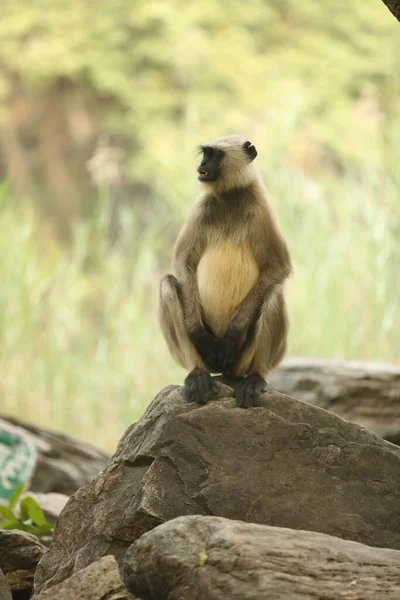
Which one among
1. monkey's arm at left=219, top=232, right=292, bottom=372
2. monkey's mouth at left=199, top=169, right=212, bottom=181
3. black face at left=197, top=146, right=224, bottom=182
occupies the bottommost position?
monkey's arm at left=219, top=232, right=292, bottom=372

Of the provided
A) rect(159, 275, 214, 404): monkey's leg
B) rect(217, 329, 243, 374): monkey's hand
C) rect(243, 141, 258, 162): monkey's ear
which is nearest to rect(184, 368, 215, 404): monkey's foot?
rect(159, 275, 214, 404): monkey's leg

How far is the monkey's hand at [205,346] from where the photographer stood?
462cm

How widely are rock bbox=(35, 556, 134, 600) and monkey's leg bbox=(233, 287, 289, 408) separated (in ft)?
4.32

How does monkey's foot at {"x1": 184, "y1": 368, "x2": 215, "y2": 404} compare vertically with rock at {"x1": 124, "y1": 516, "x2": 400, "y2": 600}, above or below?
above

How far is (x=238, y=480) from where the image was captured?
3.90m

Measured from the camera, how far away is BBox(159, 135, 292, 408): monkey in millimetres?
4586

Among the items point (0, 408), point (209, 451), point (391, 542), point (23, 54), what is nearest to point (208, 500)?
point (209, 451)

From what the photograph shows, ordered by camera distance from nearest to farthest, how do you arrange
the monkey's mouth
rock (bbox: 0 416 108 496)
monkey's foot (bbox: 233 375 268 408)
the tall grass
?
monkey's foot (bbox: 233 375 268 408), the monkey's mouth, rock (bbox: 0 416 108 496), the tall grass

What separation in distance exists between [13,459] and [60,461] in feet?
2.28

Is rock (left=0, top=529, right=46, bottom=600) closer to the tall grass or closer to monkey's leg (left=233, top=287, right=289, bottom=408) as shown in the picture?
monkey's leg (left=233, top=287, right=289, bottom=408)

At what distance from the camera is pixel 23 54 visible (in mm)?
14742

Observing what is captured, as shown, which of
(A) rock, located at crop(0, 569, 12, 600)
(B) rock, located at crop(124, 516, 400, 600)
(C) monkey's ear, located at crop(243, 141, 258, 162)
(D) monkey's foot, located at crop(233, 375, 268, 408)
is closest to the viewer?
(B) rock, located at crop(124, 516, 400, 600)

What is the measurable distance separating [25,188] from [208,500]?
42.3 ft

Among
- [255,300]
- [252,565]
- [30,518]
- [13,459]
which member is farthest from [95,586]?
[13,459]
